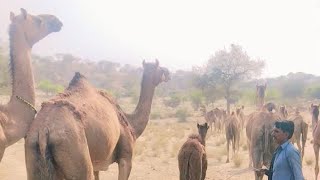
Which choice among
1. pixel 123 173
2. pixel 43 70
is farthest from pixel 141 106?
pixel 43 70

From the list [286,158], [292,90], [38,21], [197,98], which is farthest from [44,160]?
[292,90]

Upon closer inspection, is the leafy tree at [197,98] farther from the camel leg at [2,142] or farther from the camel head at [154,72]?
the camel leg at [2,142]

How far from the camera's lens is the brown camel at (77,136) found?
17.5 ft

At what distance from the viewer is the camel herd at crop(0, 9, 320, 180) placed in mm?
5359

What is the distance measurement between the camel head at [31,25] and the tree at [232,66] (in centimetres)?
3158

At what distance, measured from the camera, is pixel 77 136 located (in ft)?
18.2

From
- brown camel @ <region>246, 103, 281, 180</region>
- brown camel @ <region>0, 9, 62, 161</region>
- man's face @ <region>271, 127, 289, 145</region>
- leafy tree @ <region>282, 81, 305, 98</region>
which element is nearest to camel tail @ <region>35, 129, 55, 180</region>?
→ brown camel @ <region>0, 9, 62, 161</region>

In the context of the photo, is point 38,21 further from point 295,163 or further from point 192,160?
point 295,163

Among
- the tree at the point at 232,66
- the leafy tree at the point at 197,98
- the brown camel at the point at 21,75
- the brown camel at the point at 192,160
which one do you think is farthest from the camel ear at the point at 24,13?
the leafy tree at the point at 197,98

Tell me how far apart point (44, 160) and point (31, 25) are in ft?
12.9

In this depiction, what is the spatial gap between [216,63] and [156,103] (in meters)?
17.5

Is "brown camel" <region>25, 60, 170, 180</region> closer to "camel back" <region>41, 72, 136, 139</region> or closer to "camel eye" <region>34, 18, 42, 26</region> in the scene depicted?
"camel back" <region>41, 72, 136, 139</region>

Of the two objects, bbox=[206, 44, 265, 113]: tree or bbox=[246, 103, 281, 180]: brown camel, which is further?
bbox=[206, 44, 265, 113]: tree

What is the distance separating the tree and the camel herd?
96.3 feet
